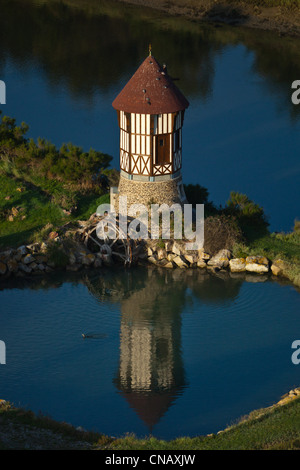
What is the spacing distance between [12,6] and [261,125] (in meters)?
36.2

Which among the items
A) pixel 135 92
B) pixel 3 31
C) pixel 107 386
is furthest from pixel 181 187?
pixel 3 31

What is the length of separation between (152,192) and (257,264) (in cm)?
592

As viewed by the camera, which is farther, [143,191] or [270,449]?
[143,191]

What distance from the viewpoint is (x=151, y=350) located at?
35.9 metres

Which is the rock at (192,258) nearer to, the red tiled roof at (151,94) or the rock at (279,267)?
the rock at (279,267)

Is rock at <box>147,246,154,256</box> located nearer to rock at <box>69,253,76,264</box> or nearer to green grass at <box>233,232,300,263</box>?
rock at <box>69,253,76,264</box>

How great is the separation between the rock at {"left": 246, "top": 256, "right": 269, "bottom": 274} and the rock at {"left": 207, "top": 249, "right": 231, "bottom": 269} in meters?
0.93

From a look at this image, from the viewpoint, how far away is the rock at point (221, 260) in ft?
138

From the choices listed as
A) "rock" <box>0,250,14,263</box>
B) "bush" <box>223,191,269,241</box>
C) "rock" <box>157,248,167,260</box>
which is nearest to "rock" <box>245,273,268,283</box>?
"bush" <box>223,191,269,241</box>

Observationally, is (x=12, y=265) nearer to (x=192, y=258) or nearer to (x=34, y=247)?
(x=34, y=247)

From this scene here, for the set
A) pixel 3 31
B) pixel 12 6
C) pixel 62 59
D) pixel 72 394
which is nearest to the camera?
pixel 72 394

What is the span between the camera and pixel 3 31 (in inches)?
3152

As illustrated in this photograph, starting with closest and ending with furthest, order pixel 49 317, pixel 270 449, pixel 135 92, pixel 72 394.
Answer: pixel 270 449
pixel 72 394
pixel 49 317
pixel 135 92

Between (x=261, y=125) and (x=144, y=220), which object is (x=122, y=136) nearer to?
(x=144, y=220)
